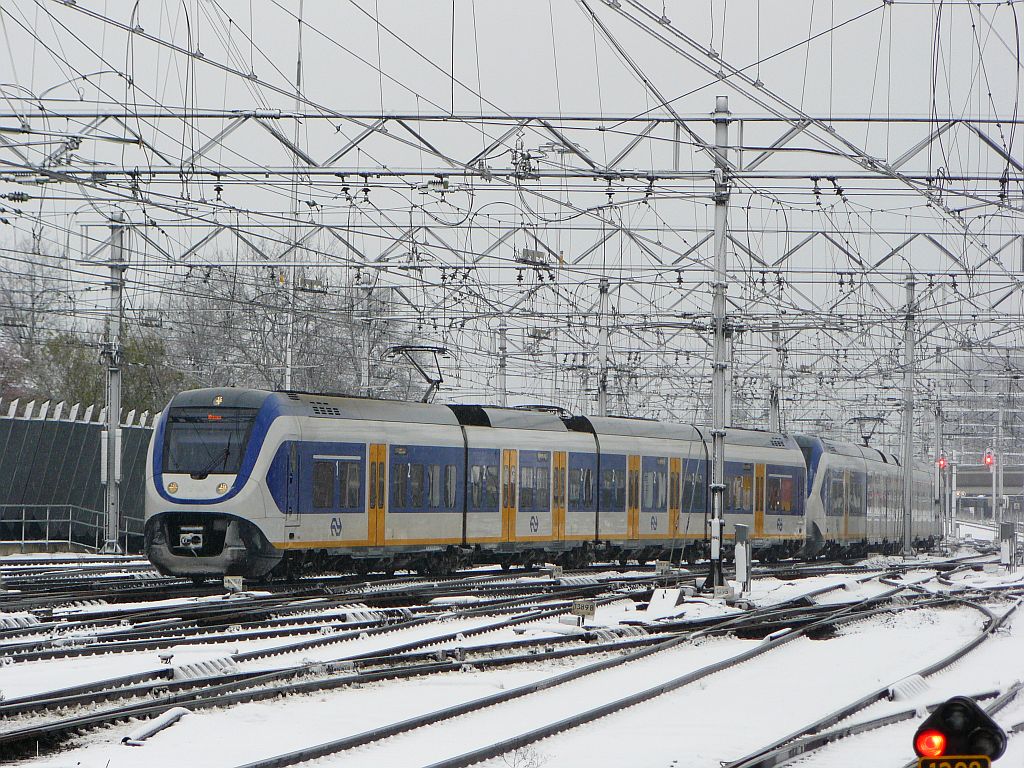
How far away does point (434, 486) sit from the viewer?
2564 cm

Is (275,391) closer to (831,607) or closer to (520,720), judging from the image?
(831,607)

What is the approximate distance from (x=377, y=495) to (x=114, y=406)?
1016 cm

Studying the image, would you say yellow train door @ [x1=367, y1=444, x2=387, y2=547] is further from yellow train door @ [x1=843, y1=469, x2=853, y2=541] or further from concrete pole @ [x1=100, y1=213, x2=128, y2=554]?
yellow train door @ [x1=843, y1=469, x2=853, y2=541]

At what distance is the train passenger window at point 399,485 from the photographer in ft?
80.4

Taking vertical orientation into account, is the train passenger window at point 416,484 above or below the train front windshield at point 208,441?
below

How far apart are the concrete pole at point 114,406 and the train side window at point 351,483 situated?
373 inches

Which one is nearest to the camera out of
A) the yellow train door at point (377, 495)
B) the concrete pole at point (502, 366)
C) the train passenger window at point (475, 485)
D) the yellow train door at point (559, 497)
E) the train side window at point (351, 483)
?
the train side window at point (351, 483)

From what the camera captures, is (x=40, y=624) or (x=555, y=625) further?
(x=555, y=625)

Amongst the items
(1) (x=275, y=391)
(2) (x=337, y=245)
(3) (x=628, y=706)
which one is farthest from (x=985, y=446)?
(3) (x=628, y=706)

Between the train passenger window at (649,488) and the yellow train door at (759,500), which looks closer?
the train passenger window at (649,488)

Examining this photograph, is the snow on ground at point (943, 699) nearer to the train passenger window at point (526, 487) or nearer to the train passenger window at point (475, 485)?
the train passenger window at point (475, 485)

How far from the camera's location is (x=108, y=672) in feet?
44.4

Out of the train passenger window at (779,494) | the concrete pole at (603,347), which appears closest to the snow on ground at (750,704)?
the train passenger window at (779,494)

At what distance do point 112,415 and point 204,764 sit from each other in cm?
2325
